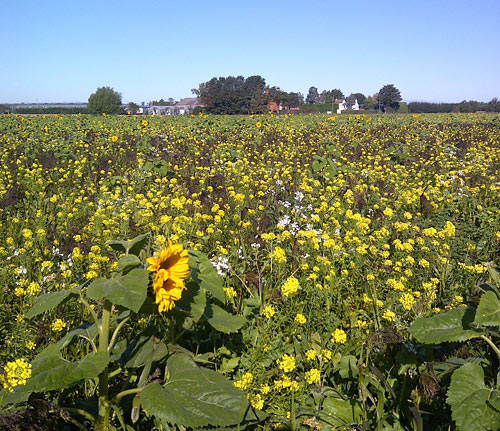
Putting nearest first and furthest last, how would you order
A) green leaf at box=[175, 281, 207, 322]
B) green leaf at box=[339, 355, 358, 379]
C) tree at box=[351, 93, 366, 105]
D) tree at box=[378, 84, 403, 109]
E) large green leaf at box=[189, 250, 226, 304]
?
1. green leaf at box=[175, 281, 207, 322]
2. large green leaf at box=[189, 250, 226, 304]
3. green leaf at box=[339, 355, 358, 379]
4. tree at box=[378, 84, 403, 109]
5. tree at box=[351, 93, 366, 105]

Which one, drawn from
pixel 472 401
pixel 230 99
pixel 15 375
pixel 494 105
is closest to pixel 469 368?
pixel 472 401

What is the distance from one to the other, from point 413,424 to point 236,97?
204ft

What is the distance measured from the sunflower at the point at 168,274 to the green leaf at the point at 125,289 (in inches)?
3.1

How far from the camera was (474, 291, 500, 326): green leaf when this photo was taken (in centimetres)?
178

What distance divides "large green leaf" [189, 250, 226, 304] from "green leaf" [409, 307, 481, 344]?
0.95 m

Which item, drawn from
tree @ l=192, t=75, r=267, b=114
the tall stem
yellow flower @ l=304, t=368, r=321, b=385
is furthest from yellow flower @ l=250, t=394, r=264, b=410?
tree @ l=192, t=75, r=267, b=114

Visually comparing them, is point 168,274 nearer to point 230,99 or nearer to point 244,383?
point 244,383

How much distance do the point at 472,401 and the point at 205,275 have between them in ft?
4.26

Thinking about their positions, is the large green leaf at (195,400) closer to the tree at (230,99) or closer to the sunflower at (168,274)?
the sunflower at (168,274)

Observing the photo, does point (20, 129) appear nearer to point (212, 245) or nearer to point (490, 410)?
point (212, 245)

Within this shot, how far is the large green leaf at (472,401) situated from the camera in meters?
1.66

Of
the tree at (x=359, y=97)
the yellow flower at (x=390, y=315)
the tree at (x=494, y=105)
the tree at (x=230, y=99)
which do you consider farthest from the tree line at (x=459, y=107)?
the yellow flower at (x=390, y=315)

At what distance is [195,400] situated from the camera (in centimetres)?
162

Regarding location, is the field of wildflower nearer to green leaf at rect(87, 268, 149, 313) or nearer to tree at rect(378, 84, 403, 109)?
green leaf at rect(87, 268, 149, 313)
